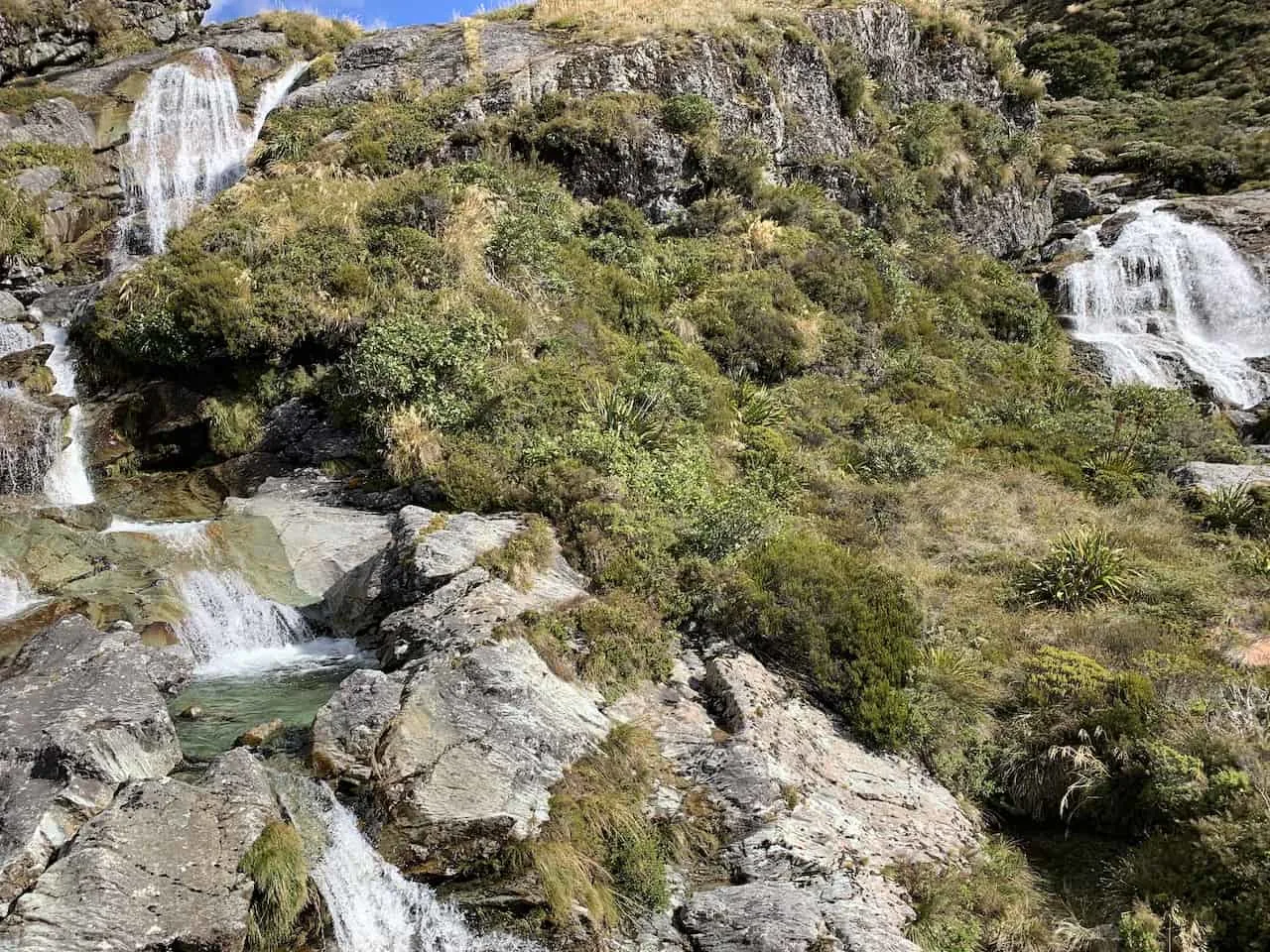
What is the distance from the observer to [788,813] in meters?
7.38

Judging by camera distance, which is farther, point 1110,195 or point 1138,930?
point 1110,195

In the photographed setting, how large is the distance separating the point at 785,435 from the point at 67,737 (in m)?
12.2

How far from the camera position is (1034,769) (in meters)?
8.34

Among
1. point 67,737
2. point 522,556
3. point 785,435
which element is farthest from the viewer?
point 785,435

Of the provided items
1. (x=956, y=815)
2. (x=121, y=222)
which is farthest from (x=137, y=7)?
(x=956, y=815)

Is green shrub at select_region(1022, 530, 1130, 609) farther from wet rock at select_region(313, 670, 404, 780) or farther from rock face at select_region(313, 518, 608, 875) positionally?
wet rock at select_region(313, 670, 404, 780)

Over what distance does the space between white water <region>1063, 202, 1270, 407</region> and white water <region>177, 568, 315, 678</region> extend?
2200 centimetres

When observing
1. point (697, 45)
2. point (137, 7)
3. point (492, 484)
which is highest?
point (137, 7)

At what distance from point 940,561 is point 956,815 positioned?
491 centimetres

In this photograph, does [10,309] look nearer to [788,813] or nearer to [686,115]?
[686,115]

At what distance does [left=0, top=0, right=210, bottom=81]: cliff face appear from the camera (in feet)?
80.9

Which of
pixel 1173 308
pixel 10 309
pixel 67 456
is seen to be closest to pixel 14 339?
pixel 10 309

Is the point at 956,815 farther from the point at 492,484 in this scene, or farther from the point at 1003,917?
the point at 492,484


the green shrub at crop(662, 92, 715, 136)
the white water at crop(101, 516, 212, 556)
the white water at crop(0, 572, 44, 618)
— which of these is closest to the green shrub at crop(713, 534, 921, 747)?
the white water at crop(101, 516, 212, 556)
